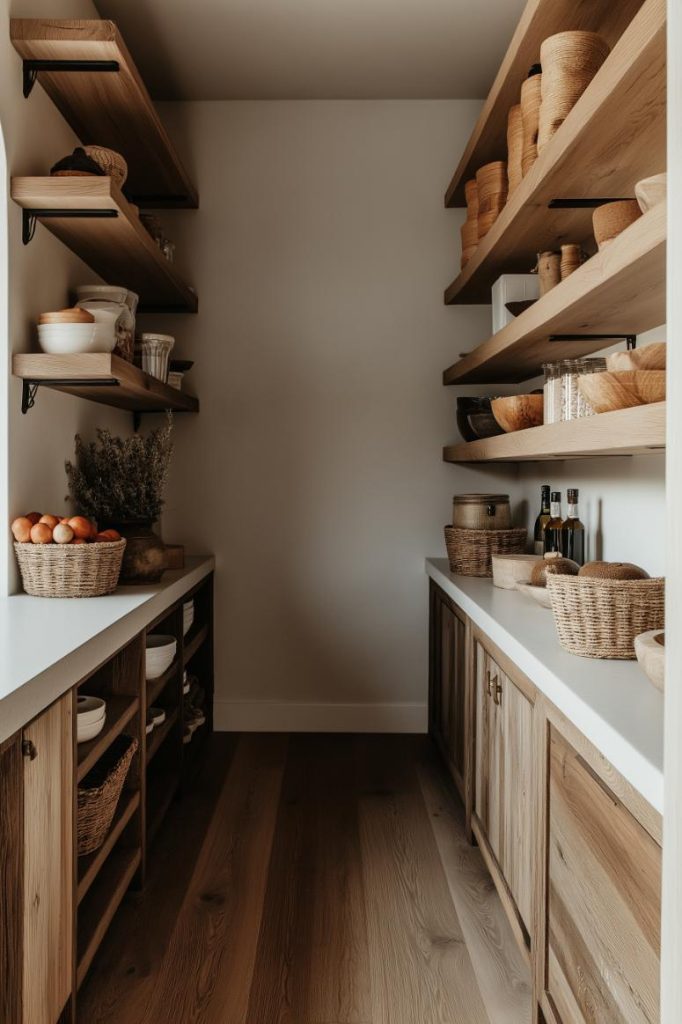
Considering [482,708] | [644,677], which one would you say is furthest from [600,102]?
[482,708]

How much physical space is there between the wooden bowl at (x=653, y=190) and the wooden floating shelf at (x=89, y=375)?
4.66ft

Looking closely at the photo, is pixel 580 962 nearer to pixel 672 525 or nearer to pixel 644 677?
pixel 644 677

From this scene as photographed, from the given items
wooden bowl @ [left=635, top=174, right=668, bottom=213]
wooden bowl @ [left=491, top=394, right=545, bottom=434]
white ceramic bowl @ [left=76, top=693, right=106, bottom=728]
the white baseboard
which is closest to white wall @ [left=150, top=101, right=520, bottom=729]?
the white baseboard

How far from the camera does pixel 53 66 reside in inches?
87.0

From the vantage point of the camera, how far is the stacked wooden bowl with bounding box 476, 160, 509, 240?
2.65 m

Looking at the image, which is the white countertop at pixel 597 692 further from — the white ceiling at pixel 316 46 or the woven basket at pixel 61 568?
the white ceiling at pixel 316 46

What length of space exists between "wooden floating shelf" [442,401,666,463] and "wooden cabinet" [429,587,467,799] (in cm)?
67

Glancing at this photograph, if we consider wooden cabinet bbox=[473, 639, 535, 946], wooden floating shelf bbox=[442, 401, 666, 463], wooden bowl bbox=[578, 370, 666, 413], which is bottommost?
wooden cabinet bbox=[473, 639, 535, 946]

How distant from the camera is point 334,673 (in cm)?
355

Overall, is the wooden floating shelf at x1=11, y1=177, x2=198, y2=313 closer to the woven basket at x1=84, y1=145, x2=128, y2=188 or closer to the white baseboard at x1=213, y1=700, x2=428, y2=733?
the woven basket at x1=84, y1=145, x2=128, y2=188

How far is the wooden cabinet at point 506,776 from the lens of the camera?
1713 mm

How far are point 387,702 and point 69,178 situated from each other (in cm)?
244

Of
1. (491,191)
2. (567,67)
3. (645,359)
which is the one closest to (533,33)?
(567,67)

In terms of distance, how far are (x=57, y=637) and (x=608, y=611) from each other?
110 cm
